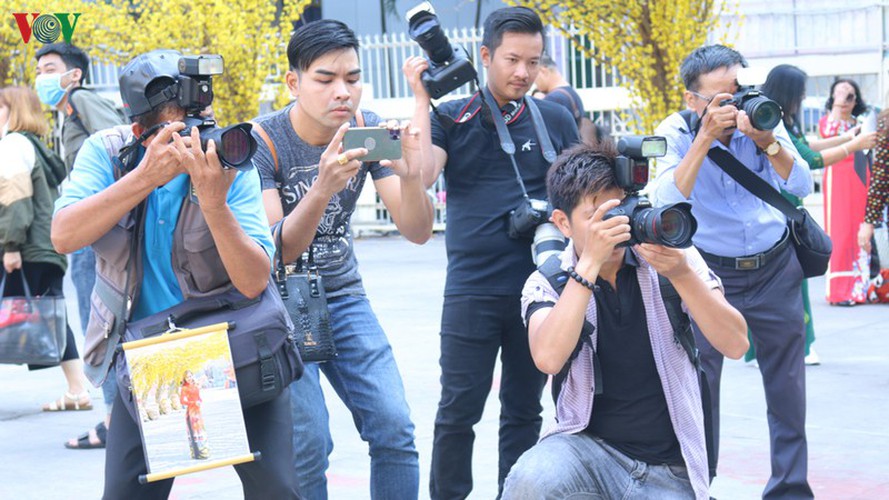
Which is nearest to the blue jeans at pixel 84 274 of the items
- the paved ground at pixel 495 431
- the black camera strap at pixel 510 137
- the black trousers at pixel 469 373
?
the paved ground at pixel 495 431

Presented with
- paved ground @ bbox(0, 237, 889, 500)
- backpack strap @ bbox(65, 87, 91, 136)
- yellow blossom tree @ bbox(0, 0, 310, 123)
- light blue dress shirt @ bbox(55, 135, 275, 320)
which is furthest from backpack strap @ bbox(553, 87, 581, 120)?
yellow blossom tree @ bbox(0, 0, 310, 123)

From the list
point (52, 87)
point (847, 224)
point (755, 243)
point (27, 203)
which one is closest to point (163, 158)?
point (755, 243)

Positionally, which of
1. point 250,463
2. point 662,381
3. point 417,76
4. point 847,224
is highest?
point 417,76

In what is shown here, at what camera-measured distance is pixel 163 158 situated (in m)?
3.00

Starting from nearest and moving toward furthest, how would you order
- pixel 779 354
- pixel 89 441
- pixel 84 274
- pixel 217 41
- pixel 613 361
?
pixel 613 361
pixel 779 354
pixel 89 441
pixel 84 274
pixel 217 41

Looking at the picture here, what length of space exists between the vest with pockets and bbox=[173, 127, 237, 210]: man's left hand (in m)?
0.19

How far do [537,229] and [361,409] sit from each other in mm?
920

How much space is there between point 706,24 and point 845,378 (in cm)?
442

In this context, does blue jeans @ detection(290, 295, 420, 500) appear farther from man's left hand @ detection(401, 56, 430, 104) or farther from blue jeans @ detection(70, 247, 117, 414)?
blue jeans @ detection(70, 247, 117, 414)

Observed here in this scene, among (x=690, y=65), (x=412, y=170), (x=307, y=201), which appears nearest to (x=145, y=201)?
(x=307, y=201)

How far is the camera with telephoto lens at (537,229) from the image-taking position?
4371mm

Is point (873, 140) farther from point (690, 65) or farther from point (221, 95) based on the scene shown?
point (221, 95)

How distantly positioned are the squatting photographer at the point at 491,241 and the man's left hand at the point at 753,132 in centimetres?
68

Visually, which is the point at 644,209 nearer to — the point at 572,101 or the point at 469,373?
the point at 469,373
